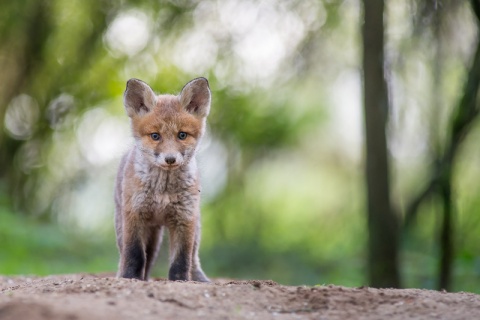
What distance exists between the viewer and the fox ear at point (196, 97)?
257 inches

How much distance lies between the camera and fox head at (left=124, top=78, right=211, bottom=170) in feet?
20.4

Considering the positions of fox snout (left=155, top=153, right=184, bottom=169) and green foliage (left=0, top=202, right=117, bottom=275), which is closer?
fox snout (left=155, top=153, right=184, bottom=169)

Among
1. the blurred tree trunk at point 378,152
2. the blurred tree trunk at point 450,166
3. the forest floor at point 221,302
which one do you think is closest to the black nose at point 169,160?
the forest floor at point 221,302

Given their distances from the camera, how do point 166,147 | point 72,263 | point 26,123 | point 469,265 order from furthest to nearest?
1. point 26,123
2. point 72,263
3. point 469,265
4. point 166,147

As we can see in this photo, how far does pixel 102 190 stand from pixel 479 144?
26.6ft

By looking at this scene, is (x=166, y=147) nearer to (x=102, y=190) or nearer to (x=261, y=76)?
(x=261, y=76)

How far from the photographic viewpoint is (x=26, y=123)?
54.2 feet

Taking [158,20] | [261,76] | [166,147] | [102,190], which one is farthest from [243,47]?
[166,147]

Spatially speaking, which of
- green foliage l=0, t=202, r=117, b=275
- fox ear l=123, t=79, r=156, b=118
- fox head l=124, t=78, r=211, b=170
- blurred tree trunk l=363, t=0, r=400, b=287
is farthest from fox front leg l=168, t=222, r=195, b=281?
green foliage l=0, t=202, r=117, b=275

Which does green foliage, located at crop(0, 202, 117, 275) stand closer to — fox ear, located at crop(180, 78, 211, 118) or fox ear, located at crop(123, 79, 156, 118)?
fox ear, located at crop(123, 79, 156, 118)

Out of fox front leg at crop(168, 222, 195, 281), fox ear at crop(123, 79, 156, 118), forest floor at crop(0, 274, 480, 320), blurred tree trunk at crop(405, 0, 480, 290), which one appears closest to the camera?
forest floor at crop(0, 274, 480, 320)

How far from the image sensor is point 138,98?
21.6 feet

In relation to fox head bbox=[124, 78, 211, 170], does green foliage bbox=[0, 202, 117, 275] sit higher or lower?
higher

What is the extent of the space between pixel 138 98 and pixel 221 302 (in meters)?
2.45
